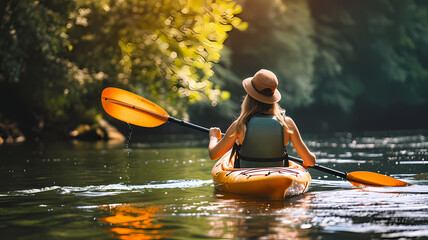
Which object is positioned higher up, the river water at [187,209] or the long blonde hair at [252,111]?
the long blonde hair at [252,111]

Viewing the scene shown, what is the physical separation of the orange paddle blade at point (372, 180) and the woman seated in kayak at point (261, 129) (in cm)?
128

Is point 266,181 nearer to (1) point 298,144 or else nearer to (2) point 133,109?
(1) point 298,144

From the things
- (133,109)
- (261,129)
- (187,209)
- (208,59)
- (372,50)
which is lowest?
(187,209)

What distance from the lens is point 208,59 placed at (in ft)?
51.6

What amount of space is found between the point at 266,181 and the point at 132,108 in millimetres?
3051

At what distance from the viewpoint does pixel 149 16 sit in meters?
15.4

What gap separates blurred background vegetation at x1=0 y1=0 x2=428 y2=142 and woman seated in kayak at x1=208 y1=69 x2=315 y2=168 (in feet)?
26.1

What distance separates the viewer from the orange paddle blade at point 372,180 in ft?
24.8

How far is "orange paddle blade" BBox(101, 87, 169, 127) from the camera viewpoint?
8680mm

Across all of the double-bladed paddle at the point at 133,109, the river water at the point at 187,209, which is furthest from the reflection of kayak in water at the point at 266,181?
the double-bladed paddle at the point at 133,109

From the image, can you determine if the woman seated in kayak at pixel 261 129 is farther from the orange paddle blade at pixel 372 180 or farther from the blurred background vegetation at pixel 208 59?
the blurred background vegetation at pixel 208 59

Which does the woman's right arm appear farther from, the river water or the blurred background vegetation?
the blurred background vegetation

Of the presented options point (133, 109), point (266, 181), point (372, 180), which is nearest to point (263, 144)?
point (266, 181)

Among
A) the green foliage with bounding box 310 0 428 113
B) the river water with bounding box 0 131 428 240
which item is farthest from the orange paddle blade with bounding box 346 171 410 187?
the green foliage with bounding box 310 0 428 113
